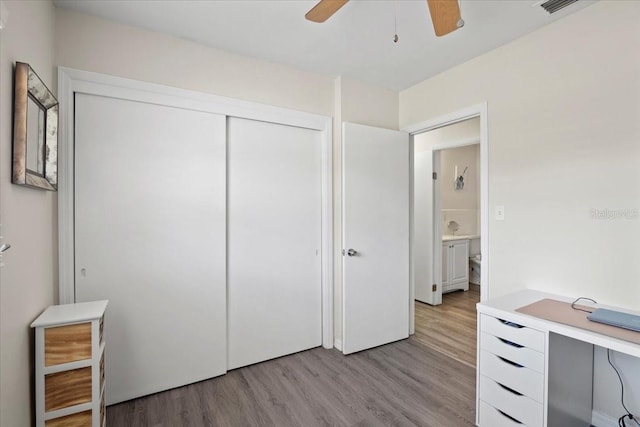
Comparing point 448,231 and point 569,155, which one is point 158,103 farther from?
point 448,231

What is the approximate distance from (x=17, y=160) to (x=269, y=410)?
1935mm

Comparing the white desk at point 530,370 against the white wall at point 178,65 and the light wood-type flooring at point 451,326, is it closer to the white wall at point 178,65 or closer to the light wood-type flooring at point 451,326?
the light wood-type flooring at point 451,326

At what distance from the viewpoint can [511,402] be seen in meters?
1.61

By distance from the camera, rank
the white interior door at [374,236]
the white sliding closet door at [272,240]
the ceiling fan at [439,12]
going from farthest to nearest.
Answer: the white interior door at [374,236] → the white sliding closet door at [272,240] → the ceiling fan at [439,12]

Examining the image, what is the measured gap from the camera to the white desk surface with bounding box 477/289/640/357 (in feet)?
4.16

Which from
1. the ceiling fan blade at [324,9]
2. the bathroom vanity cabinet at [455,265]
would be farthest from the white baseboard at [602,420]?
the bathroom vanity cabinet at [455,265]

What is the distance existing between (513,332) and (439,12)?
1.67 m

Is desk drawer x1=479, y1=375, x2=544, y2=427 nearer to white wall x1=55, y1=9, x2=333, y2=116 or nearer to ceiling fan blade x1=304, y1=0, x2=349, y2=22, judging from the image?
ceiling fan blade x1=304, y1=0, x2=349, y2=22

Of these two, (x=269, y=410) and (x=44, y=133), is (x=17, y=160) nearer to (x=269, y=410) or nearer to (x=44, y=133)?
(x=44, y=133)

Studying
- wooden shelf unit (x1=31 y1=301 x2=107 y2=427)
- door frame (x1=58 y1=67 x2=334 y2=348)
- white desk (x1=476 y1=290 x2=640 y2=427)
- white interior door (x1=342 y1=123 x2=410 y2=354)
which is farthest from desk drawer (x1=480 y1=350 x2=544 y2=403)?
wooden shelf unit (x1=31 y1=301 x2=107 y2=427)

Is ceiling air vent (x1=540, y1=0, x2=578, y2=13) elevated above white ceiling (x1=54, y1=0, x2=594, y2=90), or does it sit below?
below

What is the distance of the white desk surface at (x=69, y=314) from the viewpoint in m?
1.47

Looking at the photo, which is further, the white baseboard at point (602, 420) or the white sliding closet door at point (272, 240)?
the white sliding closet door at point (272, 240)

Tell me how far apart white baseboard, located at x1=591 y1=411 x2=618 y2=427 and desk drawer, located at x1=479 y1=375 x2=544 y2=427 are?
0.61 meters
